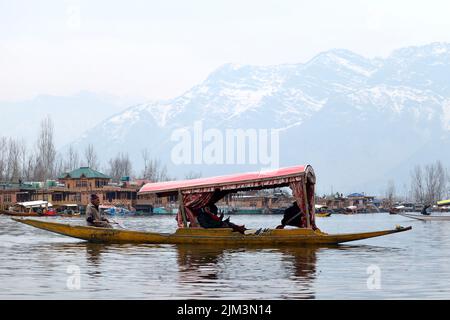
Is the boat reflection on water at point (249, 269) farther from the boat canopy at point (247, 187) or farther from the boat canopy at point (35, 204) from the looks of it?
the boat canopy at point (35, 204)

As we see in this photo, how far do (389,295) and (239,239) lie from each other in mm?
11845

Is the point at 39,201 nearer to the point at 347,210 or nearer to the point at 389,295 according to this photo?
the point at 347,210

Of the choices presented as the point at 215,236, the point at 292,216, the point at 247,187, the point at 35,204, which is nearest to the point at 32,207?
the point at 35,204

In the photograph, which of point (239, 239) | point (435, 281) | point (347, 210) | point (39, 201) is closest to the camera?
point (435, 281)

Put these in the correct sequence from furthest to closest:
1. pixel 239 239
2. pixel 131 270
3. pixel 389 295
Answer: pixel 239 239
pixel 131 270
pixel 389 295

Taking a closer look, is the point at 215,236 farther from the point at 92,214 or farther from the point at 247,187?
the point at 92,214

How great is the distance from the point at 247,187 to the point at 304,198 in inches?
87.7

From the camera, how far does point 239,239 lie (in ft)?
91.9

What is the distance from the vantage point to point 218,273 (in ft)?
67.9

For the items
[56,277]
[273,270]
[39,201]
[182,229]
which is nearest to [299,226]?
[182,229]

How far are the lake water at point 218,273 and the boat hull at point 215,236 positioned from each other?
1.10ft

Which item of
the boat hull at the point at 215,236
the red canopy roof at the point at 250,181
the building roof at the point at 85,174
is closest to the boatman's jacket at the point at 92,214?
the boat hull at the point at 215,236

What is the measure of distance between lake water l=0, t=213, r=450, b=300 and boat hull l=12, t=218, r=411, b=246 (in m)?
0.33

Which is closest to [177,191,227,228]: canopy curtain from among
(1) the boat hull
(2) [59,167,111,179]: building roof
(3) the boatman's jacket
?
(1) the boat hull
